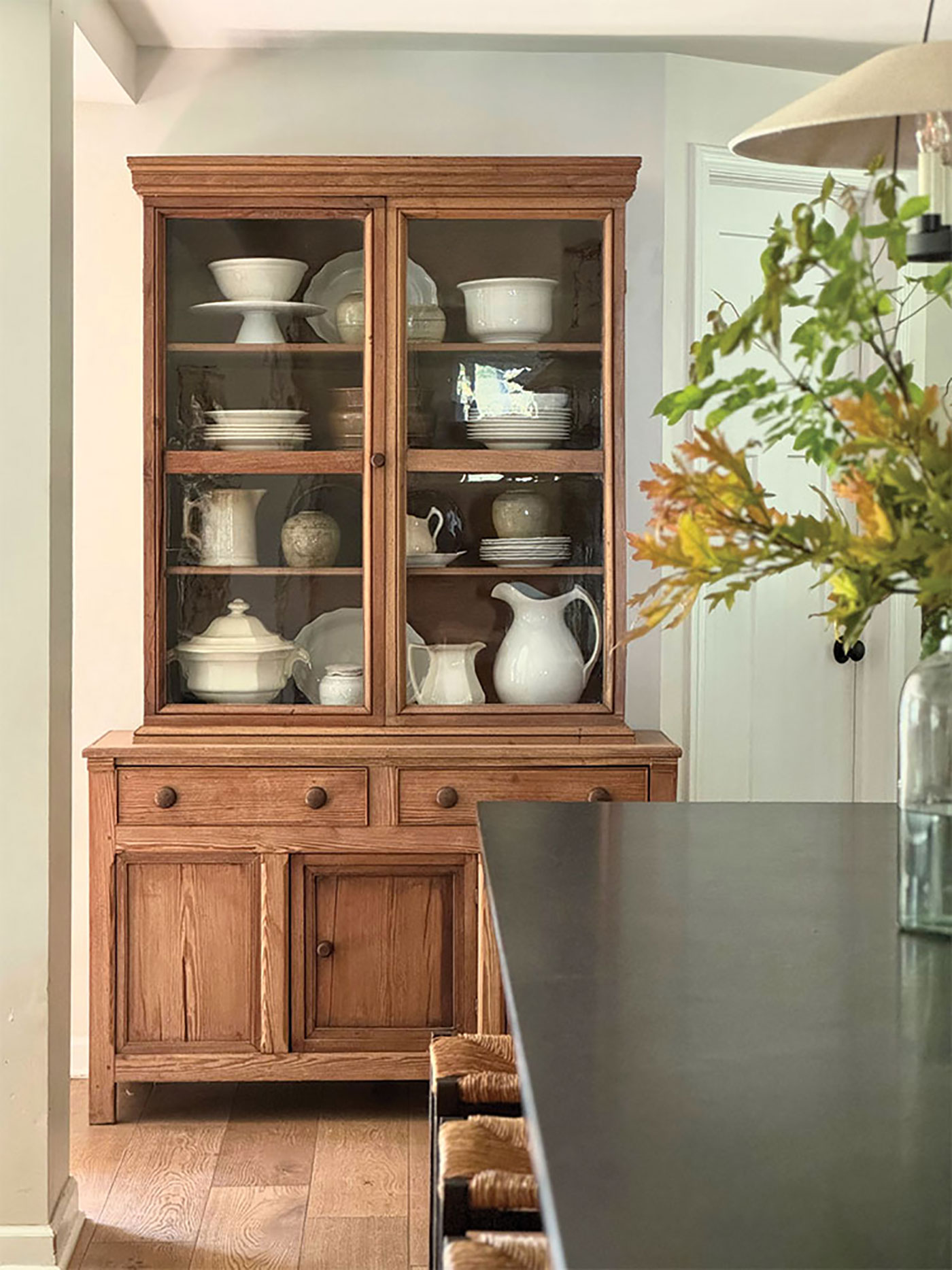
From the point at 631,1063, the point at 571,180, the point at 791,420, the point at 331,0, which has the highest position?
the point at 331,0

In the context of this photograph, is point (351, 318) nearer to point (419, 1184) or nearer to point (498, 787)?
point (498, 787)

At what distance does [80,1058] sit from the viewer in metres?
3.95

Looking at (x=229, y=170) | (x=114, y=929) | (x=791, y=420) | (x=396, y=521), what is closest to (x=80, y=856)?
(x=114, y=929)

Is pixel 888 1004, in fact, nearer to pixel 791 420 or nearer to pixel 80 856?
pixel 791 420

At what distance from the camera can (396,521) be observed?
3.62 metres

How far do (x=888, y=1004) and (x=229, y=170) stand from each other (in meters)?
2.74

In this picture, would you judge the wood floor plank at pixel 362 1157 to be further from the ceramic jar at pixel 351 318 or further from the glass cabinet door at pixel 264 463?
the ceramic jar at pixel 351 318

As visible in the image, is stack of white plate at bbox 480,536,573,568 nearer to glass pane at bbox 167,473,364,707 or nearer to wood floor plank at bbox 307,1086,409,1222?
glass pane at bbox 167,473,364,707

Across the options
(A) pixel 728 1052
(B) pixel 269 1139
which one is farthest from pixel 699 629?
(A) pixel 728 1052

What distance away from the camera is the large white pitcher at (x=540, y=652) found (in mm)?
3650

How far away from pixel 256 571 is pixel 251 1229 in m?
1.48

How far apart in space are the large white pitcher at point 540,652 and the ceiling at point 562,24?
132 centimetres

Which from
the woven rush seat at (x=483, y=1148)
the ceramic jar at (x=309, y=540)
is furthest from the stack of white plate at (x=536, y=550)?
the woven rush seat at (x=483, y=1148)

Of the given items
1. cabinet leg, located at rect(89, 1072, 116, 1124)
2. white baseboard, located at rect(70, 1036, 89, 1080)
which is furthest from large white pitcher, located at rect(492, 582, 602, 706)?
white baseboard, located at rect(70, 1036, 89, 1080)
